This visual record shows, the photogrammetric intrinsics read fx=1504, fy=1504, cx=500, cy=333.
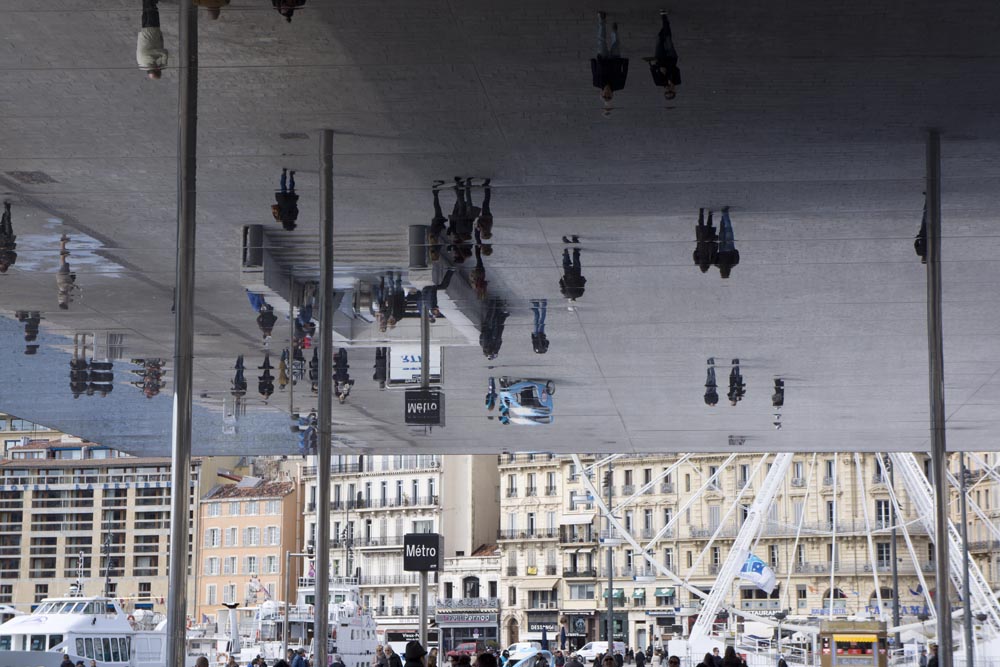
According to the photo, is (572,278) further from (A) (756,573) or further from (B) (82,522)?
(B) (82,522)

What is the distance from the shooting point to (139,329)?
22656 mm

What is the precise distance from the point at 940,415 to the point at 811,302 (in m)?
7.62

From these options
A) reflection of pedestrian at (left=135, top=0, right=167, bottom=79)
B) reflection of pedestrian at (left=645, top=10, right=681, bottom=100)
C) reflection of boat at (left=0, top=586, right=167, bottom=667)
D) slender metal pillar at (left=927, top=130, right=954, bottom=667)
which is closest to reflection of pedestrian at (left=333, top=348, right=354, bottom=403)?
slender metal pillar at (left=927, top=130, right=954, bottom=667)

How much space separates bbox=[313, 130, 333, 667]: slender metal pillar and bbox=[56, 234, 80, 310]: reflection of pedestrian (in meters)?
4.43

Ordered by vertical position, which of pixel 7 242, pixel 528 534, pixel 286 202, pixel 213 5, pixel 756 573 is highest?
pixel 213 5

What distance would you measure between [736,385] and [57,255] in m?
13.3

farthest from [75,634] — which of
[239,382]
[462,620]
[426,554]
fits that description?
[462,620]

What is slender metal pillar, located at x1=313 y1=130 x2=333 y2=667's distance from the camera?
1315 centimetres

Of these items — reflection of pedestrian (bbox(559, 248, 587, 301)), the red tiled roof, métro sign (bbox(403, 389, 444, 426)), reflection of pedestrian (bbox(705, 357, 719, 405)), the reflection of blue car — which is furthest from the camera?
the red tiled roof

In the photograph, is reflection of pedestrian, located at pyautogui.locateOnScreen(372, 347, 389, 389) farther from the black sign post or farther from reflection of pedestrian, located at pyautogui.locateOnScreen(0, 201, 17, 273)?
reflection of pedestrian, located at pyautogui.locateOnScreen(0, 201, 17, 273)

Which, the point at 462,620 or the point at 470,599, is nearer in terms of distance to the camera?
the point at 462,620

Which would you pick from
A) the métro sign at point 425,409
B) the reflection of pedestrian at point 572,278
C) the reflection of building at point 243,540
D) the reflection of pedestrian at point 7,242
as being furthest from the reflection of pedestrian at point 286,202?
the reflection of building at point 243,540

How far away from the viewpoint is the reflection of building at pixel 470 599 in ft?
294

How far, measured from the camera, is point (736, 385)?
2709cm
